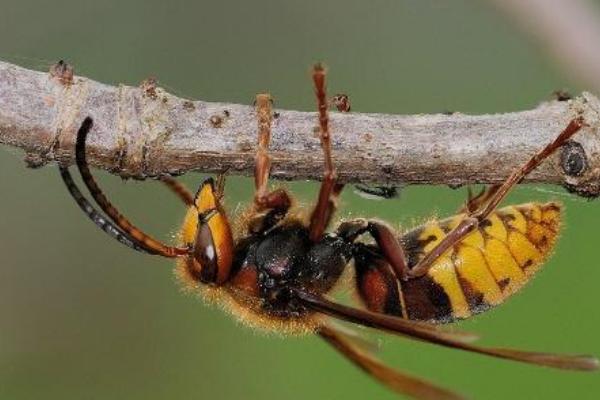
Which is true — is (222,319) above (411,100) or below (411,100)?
below

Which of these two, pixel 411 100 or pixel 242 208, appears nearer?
pixel 242 208

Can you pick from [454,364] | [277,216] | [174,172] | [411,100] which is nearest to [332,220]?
[277,216]

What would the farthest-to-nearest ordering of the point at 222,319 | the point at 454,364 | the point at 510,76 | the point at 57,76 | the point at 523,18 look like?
the point at 510,76 < the point at 222,319 < the point at 454,364 < the point at 523,18 < the point at 57,76

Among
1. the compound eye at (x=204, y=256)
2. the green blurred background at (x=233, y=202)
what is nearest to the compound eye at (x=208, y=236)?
the compound eye at (x=204, y=256)

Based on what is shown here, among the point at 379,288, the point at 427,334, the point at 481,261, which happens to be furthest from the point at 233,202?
the point at 427,334

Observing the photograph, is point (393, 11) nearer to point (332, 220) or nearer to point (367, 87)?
point (367, 87)

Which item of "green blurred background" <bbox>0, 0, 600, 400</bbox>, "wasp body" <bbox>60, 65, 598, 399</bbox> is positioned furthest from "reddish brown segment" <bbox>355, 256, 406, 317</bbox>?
"green blurred background" <bbox>0, 0, 600, 400</bbox>

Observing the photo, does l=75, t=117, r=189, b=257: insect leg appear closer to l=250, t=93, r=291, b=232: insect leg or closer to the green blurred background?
l=250, t=93, r=291, b=232: insect leg
